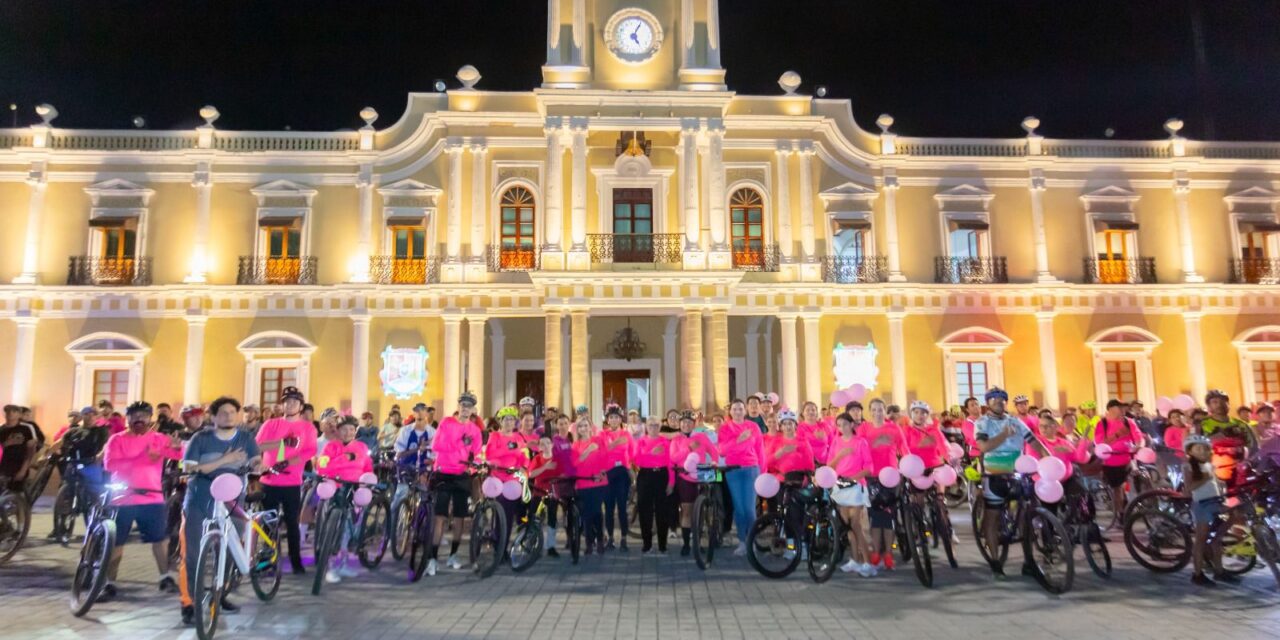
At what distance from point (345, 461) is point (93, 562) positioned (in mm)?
2329

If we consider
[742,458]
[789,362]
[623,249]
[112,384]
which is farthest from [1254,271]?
[112,384]

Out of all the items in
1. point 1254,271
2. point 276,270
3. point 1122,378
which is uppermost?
point 276,270

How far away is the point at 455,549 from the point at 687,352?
11471 millimetres

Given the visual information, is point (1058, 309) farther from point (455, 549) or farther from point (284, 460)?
point (284, 460)

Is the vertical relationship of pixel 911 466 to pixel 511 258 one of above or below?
below

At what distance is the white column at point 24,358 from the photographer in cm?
2114

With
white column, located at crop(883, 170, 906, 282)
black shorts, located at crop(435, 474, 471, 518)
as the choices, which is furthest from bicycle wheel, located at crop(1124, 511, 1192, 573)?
white column, located at crop(883, 170, 906, 282)

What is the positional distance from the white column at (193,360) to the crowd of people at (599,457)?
10.3 metres

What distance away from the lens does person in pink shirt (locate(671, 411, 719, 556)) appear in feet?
31.3

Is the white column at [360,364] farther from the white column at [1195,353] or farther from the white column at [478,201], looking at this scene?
the white column at [1195,353]

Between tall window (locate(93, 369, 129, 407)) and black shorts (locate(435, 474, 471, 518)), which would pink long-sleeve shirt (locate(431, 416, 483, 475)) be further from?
tall window (locate(93, 369, 129, 407))

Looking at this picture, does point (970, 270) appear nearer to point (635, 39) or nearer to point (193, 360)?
point (635, 39)

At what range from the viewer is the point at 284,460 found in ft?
27.1

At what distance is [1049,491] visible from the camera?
745 cm
